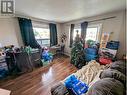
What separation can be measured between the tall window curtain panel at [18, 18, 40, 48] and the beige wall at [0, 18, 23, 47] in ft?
0.52

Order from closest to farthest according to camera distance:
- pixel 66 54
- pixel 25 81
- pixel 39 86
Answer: pixel 39 86, pixel 25 81, pixel 66 54

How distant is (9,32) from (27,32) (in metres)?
0.65

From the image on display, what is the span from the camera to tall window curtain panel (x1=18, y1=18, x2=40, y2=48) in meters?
3.20

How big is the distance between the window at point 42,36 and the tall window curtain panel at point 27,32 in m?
0.47

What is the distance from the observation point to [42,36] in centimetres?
426

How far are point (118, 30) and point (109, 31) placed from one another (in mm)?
282

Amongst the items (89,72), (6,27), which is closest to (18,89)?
(89,72)

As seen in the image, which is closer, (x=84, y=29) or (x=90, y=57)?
(x=90, y=57)

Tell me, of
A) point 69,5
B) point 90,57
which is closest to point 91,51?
point 90,57

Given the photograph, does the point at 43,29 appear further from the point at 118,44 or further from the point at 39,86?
the point at 118,44

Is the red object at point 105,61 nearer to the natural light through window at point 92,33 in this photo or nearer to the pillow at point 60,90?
the natural light through window at point 92,33

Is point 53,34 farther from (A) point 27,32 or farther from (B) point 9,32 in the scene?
(B) point 9,32

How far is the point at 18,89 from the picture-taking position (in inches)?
77.5

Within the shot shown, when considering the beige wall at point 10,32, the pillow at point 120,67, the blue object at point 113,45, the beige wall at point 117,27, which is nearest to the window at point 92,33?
the beige wall at point 117,27
